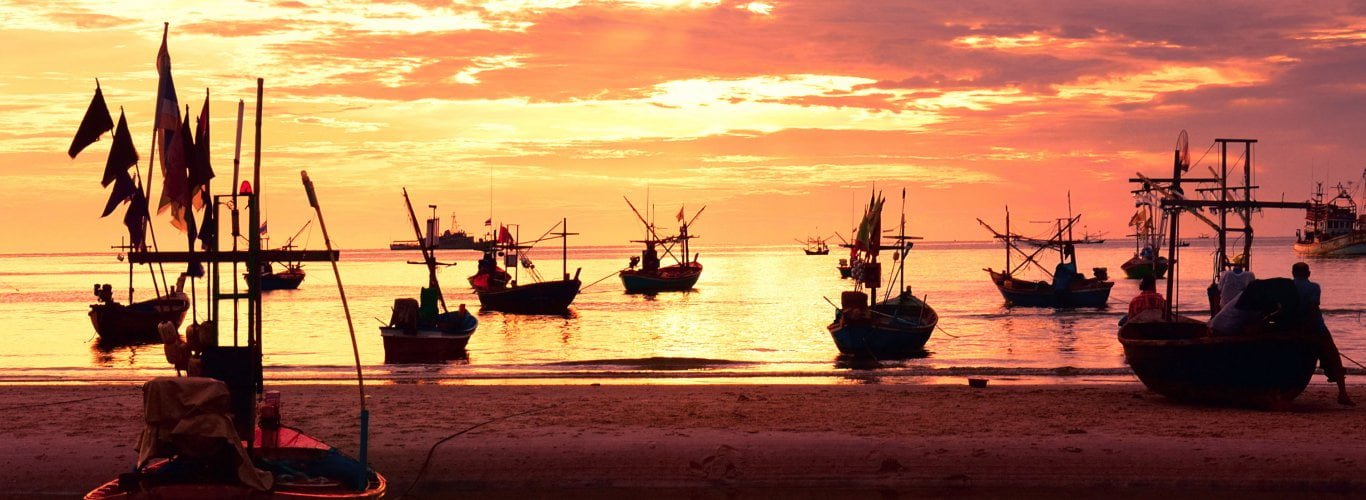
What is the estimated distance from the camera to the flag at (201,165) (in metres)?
13.9

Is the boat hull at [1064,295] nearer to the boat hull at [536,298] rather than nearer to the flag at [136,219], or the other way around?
the boat hull at [536,298]

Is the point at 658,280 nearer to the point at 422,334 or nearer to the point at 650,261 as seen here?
the point at 650,261

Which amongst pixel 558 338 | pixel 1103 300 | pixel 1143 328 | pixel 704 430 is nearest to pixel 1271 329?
pixel 1143 328

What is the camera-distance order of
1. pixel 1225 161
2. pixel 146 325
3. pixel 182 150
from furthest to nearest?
pixel 146 325, pixel 1225 161, pixel 182 150

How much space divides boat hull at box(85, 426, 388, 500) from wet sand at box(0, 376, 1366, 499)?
1.58 m

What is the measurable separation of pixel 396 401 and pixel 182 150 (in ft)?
17.2

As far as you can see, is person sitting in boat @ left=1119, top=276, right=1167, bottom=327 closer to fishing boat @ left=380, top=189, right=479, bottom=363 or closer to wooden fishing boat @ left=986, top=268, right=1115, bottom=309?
fishing boat @ left=380, top=189, right=479, bottom=363

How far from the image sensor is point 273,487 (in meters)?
8.99

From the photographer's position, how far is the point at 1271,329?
14.5 metres

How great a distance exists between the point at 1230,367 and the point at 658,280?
274 ft

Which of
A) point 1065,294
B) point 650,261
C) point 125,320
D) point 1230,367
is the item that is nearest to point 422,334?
point 125,320

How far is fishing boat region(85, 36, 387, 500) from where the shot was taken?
28.2 ft

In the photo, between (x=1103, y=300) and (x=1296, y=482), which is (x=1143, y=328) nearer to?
(x=1296, y=482)

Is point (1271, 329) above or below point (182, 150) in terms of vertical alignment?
below
